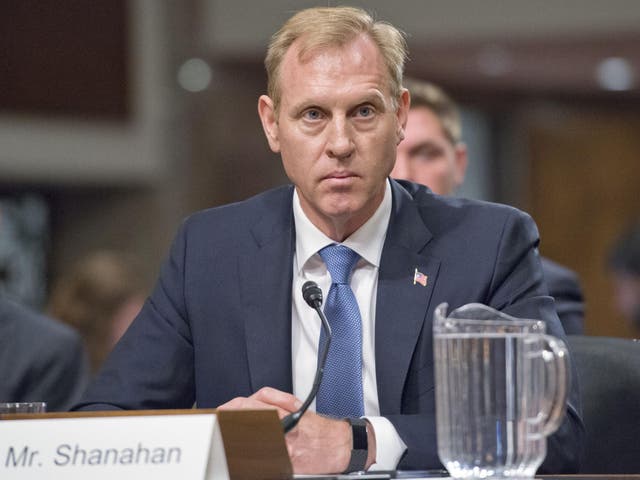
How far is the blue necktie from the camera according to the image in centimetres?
244

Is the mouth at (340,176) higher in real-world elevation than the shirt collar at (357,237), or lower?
higher

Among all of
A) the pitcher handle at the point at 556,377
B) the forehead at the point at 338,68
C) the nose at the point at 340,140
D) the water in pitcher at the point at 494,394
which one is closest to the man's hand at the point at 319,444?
the water in pitcher at the point at 494,394

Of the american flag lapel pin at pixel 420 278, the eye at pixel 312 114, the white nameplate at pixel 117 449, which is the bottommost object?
the white nameplate at pixel 117 449

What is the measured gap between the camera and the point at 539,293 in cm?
247

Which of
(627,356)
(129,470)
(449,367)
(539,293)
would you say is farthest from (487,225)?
(129,470)

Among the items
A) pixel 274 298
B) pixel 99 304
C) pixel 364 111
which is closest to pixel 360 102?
pixel 364 111

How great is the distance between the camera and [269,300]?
102 inches

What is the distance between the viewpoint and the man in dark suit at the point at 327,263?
2467mm

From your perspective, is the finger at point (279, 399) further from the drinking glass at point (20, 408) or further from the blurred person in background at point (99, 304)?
the blurred person in background at point (99, 304)

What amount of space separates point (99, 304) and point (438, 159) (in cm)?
198

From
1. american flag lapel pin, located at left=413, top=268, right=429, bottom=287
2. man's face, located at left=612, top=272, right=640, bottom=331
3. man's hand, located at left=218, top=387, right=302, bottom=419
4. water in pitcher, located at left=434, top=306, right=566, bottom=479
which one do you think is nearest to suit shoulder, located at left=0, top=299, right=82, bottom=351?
american flag lapel pin, located at left=413, top=268, right=429, bottom=287

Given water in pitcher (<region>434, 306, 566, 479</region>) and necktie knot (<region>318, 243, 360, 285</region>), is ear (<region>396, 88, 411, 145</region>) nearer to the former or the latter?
necktie knot (<region>318, 243, 360, 285</region>)

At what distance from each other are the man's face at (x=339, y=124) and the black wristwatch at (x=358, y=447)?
490mm

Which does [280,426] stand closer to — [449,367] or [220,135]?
[449,367]
